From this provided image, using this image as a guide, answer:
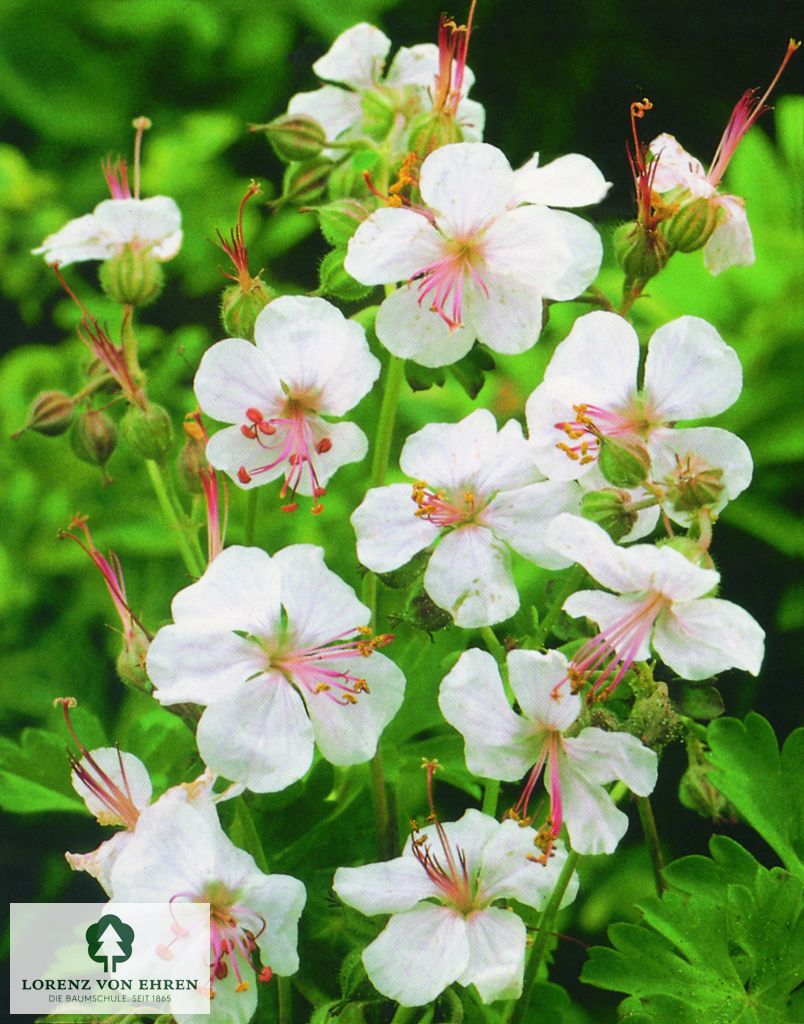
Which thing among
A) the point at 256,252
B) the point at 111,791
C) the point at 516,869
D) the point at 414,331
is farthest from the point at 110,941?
the point at 256,252

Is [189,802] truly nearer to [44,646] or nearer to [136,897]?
[136,897]

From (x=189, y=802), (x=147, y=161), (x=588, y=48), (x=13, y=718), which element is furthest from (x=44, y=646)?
(x=588, y=48)

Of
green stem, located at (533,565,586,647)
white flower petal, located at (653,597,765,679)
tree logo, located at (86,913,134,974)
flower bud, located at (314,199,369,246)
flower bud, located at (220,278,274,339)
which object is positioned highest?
flower bud, located at (314,199,369,246)

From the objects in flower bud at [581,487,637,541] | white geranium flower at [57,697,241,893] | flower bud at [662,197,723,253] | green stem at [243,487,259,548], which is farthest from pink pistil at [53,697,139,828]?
flower bud at [662,197,723,253]

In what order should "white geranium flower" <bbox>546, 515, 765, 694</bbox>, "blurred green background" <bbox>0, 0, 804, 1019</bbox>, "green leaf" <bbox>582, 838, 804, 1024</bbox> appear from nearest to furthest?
"white geranium flower" <bbox>546, 515, 765, 694</bbox>, "green leaf" <bbox>582, 838, 804, 1024</bbox>, "blurred green background" <bbox>0, 0, 804, 1019</bbox>

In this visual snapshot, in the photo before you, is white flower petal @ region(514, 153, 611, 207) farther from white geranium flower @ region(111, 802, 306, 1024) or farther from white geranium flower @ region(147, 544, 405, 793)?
white geranium flower @ region(111, 802, 306, 1024)

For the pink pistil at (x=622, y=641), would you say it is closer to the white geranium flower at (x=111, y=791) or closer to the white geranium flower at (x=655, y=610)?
the white geranium flower at (x=655, y=610)

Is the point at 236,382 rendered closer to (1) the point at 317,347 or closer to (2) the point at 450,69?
(1) the point at 317,347
